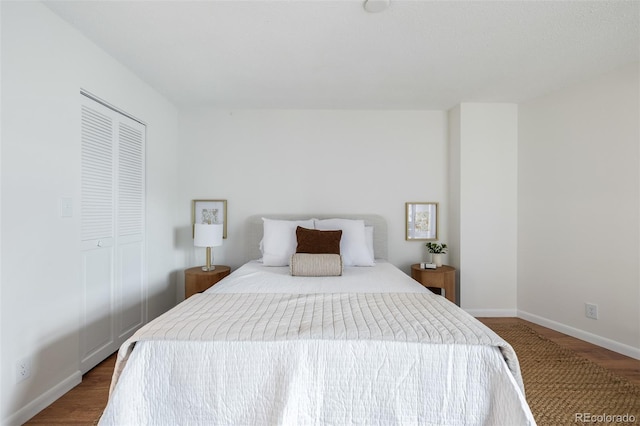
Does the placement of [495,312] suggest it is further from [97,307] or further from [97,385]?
[97,307]

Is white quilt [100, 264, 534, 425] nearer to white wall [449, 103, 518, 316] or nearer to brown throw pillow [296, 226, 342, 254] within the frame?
brown throw pillow [296, 226, 342, 254]

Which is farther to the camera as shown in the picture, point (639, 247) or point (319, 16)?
point (639, 247)

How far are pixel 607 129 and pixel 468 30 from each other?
1702 millimetres

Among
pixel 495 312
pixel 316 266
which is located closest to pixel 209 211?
pixel 316 266

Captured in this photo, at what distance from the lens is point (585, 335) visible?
270 centimetres

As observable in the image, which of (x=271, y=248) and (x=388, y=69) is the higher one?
(x=388, y=69)

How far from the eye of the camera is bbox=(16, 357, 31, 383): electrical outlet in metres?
1.60

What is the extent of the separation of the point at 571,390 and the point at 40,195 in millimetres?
3548

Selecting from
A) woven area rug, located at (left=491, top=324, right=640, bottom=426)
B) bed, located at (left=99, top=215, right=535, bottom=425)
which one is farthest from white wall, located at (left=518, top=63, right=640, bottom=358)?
bed, located at (left=99, top=215, right=535, bottom=425)

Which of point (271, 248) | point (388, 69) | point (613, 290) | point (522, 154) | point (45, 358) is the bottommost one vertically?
point (45, 358)

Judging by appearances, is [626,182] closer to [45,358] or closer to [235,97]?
[235,97]

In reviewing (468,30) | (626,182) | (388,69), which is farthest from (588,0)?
(626,182)

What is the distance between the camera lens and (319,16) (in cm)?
180

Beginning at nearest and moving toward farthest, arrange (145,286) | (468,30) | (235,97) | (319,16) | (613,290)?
(319,16) < (468,30) < (613,290) < (145,286) < (235,97)
